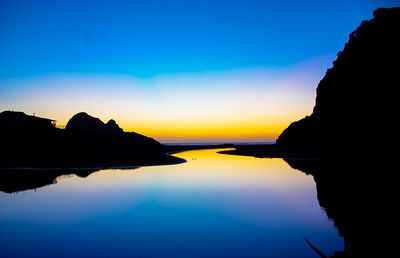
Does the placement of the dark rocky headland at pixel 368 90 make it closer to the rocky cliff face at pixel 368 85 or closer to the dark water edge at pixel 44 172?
the rocky cliff face at pixel 368 85

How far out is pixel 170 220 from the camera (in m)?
15.4

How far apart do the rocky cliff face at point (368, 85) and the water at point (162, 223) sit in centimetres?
2377

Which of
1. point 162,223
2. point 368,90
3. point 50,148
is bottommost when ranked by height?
point 162,223

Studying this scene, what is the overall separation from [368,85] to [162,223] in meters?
45.0

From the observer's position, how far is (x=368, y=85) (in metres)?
41.2

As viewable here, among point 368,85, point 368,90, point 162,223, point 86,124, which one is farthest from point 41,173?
point 86,124

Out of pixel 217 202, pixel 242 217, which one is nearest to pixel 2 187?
pixel 217 202

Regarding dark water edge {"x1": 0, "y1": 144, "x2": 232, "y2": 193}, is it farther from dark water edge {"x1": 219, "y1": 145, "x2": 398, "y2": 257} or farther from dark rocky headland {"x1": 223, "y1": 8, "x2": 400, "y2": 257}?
dark rocky headland {"x1": 223, "y1": 8, "x2": 400, "y2": 257}

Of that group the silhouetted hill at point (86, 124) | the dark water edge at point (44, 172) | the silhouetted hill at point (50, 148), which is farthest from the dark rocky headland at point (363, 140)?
the silhouetted hill at point (86, 124)

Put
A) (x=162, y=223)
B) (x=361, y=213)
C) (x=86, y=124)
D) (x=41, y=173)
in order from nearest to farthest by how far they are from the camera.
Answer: (x=162, y=223) → (x=361, y=213) → (x=41, y=173) → (x=86, y=124)

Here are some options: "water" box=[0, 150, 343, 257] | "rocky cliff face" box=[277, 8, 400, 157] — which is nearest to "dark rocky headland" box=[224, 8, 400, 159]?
"rocky cliff face" box=[277, 8, 400, 157]

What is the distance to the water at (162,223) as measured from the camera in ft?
35.4

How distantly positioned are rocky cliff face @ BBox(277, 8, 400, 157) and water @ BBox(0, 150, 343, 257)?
936 inches

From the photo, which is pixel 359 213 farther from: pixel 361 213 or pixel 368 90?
pixel 368 90
